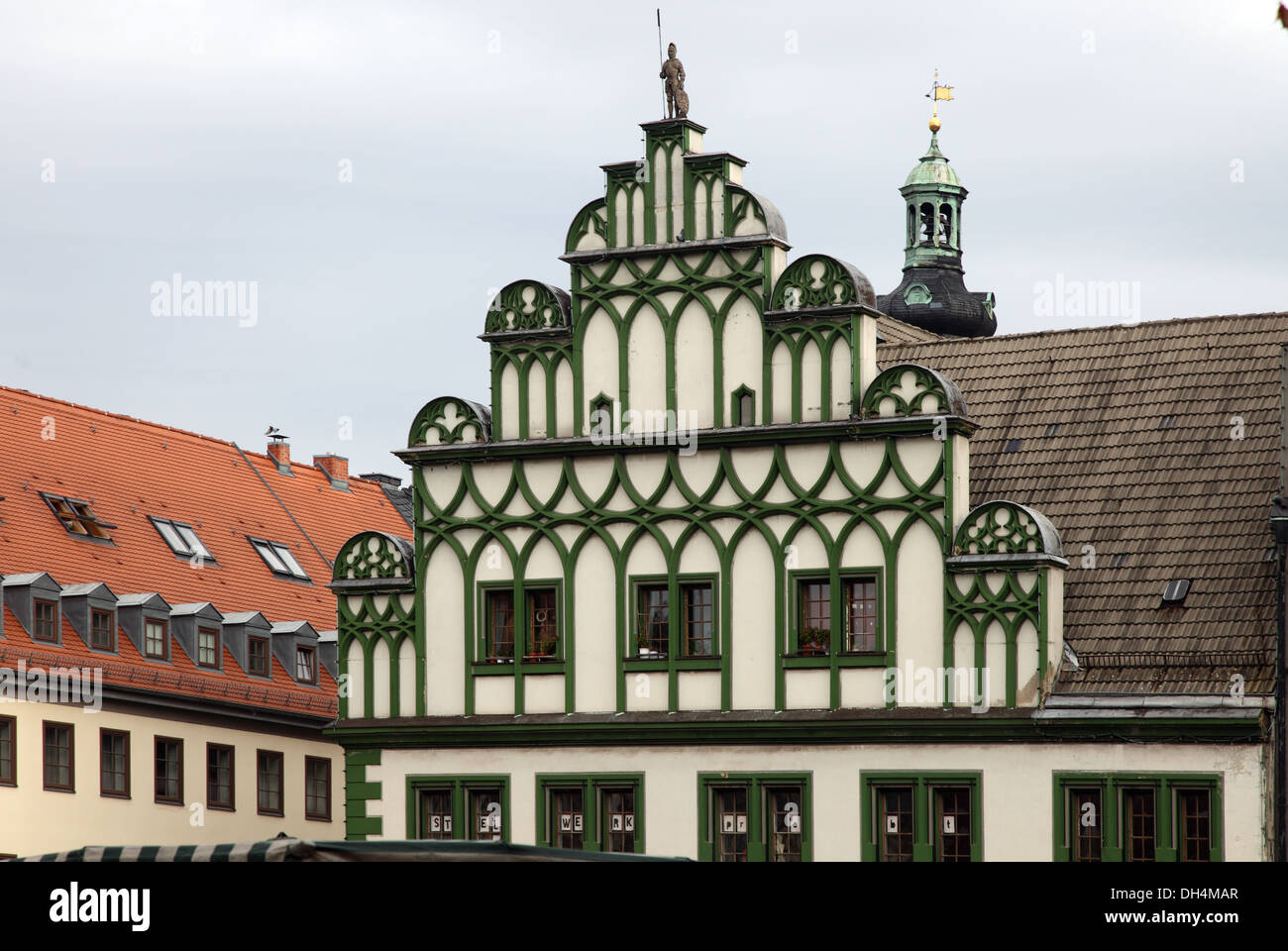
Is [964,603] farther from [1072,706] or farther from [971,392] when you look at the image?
[971,392]

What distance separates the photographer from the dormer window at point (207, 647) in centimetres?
5109

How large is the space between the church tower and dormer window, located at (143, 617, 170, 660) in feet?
69.5

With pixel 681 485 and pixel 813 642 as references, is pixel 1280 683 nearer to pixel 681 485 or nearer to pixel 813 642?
pixel 813 642

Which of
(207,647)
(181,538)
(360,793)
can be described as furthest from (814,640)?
(181,538)

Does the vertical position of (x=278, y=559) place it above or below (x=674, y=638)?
above

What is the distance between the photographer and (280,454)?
6444 centimetres

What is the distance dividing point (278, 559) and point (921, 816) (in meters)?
25.8

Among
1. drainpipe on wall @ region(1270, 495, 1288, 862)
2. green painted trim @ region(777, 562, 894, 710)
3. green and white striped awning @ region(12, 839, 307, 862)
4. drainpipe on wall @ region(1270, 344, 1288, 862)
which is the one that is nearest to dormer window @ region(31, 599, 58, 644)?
green painted trim @ region(777, 562, 894, 710)

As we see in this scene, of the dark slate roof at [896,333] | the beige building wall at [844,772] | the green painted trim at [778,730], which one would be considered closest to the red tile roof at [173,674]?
the green painted trim at [778,730]

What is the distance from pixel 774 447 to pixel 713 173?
15.0 ft

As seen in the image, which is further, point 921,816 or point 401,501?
point 401,501

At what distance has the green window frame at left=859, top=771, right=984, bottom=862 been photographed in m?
35.2

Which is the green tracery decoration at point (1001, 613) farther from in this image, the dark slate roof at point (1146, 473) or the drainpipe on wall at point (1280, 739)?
the drainpipe on wall at point (1280, 739)
